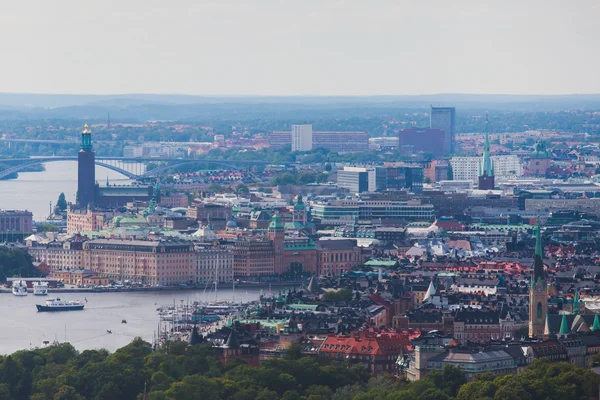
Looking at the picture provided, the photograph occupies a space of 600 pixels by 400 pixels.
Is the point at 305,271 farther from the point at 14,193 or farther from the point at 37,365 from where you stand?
the point at 14,193

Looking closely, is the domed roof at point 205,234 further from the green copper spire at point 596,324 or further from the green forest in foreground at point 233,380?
the green forest in foreground at point 233,380

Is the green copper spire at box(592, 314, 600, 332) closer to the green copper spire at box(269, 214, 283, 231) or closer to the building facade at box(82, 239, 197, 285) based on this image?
the building facade at box(82, 239, 197, 285)

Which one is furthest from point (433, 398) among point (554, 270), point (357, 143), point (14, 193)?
point (357, 143)

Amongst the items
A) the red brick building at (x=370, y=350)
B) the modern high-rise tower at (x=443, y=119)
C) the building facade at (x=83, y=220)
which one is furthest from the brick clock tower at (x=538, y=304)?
the modern high-rise tower at (x=443, y=119)

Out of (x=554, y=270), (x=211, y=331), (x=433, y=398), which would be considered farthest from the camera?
(x=554, y=270)

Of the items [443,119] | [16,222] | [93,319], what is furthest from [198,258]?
[443,119]

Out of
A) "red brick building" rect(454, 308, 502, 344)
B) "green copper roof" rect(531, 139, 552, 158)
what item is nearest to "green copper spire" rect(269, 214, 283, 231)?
"red brick building" rect(454, 308, 502, 344)
